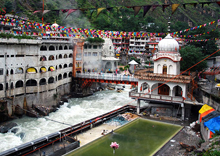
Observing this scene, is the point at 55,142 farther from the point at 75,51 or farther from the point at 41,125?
the point at 75,51

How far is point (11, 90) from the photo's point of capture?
1296 inches

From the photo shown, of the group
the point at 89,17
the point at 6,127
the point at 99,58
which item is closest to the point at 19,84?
the point at 6,127

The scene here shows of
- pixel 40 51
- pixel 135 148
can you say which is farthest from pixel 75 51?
pixel 135 148

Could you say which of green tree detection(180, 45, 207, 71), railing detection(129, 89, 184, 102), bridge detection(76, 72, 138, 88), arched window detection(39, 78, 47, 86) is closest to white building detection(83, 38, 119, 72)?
bridge detection(76, 72, 138, 88)

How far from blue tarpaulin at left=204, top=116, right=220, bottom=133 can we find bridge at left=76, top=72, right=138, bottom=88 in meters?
18.0

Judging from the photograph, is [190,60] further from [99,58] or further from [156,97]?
[99,58]

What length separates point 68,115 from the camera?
35.0 meters

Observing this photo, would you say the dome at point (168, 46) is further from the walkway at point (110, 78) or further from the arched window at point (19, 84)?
the arched window at point (19, 84)

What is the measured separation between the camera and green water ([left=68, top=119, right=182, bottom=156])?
862 inches

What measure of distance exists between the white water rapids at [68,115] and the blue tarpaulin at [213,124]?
15.2 metres

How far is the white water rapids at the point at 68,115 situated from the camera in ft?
87.8

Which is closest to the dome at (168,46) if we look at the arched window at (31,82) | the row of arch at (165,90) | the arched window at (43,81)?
the row of arch at (165,90)

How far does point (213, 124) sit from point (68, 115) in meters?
20.2

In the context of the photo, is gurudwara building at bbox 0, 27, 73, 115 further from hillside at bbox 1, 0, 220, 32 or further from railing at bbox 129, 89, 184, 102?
hillside at bbox 1, 0, 220, 32
